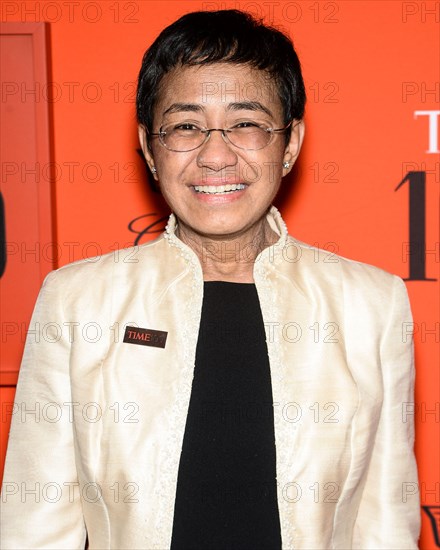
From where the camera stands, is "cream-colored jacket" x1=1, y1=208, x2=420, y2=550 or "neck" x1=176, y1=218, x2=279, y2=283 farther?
"neck" x1=176, y1=218, x2=279, y2=283

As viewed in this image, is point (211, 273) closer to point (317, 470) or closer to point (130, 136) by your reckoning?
point (317, 470)

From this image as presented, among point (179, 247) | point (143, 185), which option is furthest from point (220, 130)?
point (143, 185)

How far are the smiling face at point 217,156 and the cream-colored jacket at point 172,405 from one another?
0.37 ft

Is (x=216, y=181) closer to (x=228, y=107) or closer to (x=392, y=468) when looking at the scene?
(x=228, y=107)

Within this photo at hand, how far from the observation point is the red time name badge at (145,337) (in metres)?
1.34

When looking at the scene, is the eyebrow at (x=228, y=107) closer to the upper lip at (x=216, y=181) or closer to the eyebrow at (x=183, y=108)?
the eyebrow at (x=183, y=108)

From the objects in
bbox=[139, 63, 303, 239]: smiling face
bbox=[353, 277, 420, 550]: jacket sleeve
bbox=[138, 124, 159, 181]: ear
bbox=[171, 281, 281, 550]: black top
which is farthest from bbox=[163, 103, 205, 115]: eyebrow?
bbox=[353, 277, 420, 550]: jacket sleeve

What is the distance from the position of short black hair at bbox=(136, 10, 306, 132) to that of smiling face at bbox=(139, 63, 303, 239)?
0.02 metres

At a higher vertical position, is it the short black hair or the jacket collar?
the short black hair

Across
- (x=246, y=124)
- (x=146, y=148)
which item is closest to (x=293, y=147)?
(x=246, y=124)

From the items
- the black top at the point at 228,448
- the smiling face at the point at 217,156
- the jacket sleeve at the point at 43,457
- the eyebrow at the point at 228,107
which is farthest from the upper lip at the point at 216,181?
the jacket sleeve at the point at 43,457

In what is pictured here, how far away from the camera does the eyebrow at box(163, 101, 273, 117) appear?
4.30 feet

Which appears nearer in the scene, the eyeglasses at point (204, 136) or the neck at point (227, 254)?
the eyeglasses at point (204, 136)

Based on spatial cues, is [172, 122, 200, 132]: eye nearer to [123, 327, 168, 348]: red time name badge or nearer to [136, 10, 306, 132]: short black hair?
[136, 10, 306, 132]: short black hair
